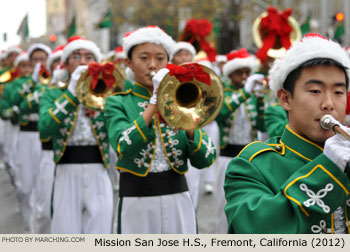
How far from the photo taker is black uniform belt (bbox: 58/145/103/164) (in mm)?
5289

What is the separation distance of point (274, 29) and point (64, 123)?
280cm

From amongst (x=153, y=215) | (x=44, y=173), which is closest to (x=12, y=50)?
(x=44, y=173)

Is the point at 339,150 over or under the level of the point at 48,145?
over

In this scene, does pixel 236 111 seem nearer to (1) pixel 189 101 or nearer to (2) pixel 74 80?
(2) pixel 74 80

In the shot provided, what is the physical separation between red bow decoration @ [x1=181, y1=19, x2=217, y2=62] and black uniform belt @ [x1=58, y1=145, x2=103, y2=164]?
4.27 m

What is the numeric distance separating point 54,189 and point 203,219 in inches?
122

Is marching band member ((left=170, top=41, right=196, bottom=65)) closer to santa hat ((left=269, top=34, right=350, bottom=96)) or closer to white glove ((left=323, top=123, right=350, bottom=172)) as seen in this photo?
santa hat ((left=269, top=34, right=350, bottom=96))

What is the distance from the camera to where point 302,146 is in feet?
7.92

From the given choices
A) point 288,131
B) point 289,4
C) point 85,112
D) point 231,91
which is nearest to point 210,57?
point 231,91

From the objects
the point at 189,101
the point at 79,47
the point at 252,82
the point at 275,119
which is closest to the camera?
the point at 189,101

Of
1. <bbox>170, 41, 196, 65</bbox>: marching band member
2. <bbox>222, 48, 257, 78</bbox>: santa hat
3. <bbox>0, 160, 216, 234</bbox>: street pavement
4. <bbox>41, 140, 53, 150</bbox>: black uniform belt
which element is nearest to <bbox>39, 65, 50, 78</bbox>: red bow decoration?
<bbox>41, 140, 53, 150</bbox>: black uniform belt

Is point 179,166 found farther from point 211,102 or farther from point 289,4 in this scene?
point 289,4

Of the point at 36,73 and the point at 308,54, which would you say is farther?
the point at 36,73

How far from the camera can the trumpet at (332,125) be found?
2.04 meters
